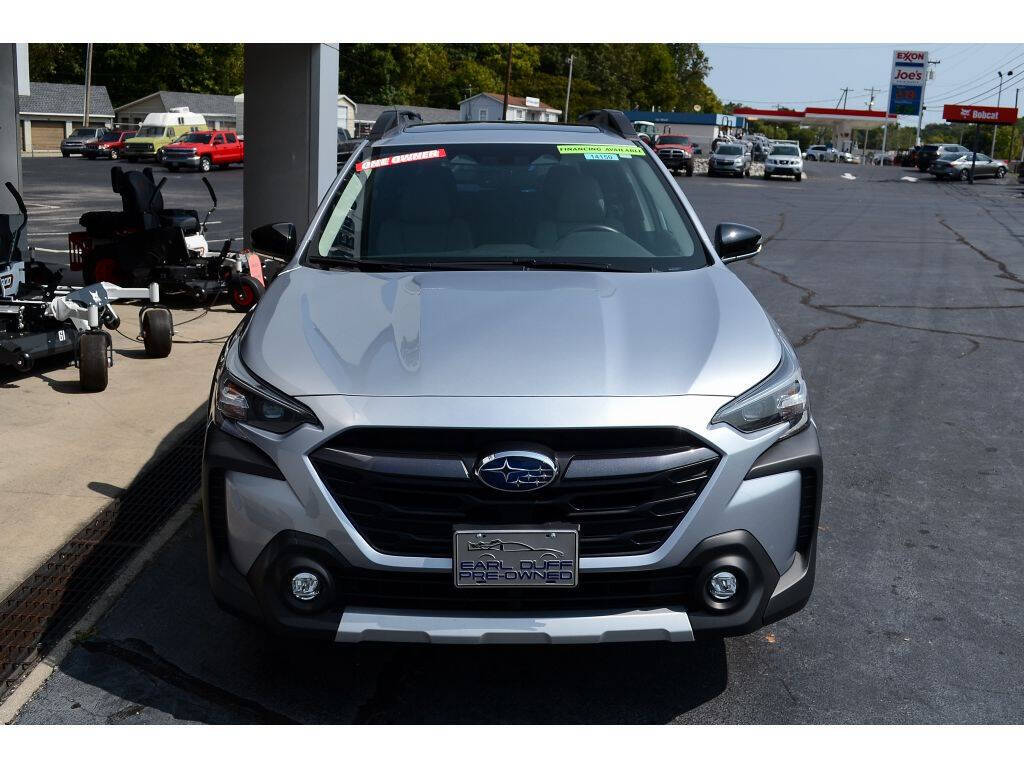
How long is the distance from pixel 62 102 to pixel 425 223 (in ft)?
267

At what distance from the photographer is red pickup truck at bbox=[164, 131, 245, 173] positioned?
145 ft

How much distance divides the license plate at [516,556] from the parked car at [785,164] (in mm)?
44483

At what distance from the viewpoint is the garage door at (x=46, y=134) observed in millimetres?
76625

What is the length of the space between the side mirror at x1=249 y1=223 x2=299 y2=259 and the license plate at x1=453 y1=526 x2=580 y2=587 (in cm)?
212

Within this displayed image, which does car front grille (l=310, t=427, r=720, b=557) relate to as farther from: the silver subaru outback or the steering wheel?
the steering wheel

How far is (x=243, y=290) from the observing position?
416 inches

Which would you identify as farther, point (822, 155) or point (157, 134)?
point (822, 155)

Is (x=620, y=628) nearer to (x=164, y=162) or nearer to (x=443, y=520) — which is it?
(x=443, y=520)

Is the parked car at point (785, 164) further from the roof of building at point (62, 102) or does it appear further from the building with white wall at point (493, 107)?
the building with white wall at point (493, 107)

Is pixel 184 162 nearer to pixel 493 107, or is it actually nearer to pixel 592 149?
pixel 592 149

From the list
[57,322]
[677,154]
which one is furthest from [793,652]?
[677,154]

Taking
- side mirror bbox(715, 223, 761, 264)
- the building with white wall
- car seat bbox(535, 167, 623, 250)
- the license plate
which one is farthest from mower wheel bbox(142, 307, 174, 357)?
the building with white wall

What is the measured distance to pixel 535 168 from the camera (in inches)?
198

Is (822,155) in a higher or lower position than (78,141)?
higher
